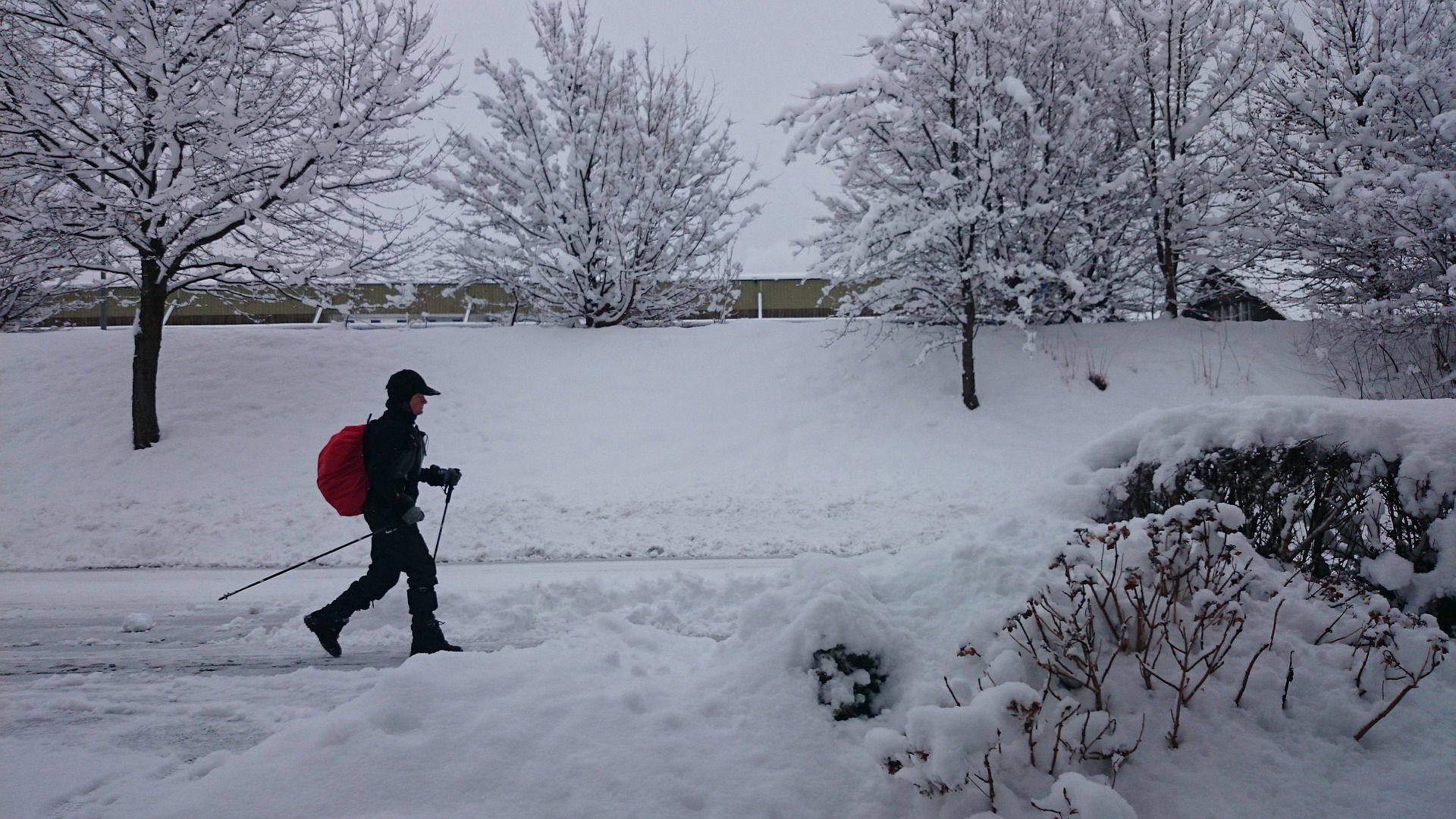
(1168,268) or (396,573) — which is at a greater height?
(1168,268)

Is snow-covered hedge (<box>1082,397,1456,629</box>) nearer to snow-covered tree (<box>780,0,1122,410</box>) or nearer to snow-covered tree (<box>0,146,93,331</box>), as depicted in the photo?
snow-covered tree (<box>780,0,1122,410</box>)

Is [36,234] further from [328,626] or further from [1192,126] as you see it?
[1192,126]

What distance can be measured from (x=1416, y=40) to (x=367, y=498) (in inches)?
659

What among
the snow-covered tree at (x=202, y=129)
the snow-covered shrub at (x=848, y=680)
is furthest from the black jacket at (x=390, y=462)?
the snow-covered tree at (x=202, y=129)

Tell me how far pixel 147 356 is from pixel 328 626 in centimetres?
932

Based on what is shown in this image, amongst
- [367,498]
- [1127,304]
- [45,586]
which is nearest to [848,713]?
[367,498]

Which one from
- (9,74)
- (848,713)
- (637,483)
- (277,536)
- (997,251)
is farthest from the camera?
(997,251)

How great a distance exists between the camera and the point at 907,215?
1162 cm

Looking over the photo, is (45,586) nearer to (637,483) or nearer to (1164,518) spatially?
(637,483)

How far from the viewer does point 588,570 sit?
6984 mm

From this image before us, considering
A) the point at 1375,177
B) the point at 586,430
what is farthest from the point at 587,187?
the point at 1375,177

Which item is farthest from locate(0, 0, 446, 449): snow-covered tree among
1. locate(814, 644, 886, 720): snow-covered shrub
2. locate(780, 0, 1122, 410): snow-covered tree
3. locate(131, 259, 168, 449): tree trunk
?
locate(814, 644, 886, 720): snow-covered shrub

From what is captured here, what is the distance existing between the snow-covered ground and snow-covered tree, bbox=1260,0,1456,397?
1406 mm

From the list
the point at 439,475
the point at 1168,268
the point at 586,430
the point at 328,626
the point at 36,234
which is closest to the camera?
the point at 328,626
